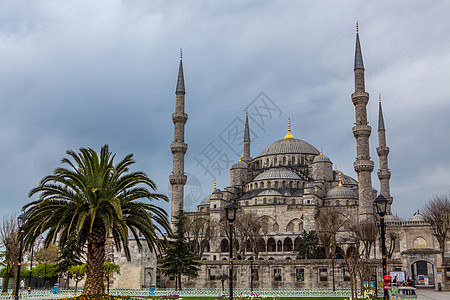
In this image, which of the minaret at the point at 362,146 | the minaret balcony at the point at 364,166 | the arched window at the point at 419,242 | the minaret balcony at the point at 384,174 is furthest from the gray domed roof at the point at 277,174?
the arched window at the point at 419,242

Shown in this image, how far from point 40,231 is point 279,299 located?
11254 mm

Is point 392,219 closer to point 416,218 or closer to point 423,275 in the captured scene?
point 416,218

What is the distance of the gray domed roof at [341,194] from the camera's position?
170ft

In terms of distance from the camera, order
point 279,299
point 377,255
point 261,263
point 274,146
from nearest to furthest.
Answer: point 279,299
point 261,263
point 377,255
point 274,146

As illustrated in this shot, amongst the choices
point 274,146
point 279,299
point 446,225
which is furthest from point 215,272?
point 274,146

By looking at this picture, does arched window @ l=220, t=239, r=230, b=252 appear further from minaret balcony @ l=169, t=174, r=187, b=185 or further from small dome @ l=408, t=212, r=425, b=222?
small dome @ l=408, t=212, r=425, b=222

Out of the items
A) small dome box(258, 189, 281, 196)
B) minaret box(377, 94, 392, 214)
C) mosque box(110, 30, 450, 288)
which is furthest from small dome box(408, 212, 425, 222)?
small dome box(258, 189, 281, 196)

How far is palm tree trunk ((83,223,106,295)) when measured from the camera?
619 inches

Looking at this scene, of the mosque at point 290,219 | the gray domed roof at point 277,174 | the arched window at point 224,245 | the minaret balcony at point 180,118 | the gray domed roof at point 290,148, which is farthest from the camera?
the gray domed roof at point 290,148

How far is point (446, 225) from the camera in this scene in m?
33.5

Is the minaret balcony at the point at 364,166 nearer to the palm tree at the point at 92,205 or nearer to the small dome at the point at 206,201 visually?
the small dome at the point at 206,201

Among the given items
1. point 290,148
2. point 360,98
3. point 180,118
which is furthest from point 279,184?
point 360,98

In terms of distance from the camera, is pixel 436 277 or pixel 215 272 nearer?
pixel 436 277

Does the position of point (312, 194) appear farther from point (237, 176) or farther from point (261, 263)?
point (261, 263)
